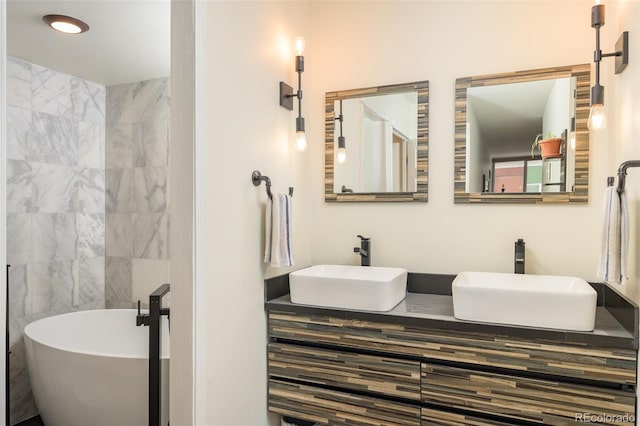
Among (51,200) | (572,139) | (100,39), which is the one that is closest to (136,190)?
(51,200)

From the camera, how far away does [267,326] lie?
82.5 inches

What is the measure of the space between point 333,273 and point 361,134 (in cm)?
81

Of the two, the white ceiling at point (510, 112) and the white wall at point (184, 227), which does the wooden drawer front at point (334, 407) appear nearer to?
the white wall at point (184, 227)

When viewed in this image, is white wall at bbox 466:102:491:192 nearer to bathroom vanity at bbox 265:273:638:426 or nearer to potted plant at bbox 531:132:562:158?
potted plant at bbox 531:132:562:158

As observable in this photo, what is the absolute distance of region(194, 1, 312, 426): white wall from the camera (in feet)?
5.40

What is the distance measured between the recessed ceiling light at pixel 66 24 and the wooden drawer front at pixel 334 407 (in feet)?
7.06

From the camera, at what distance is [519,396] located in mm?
1669

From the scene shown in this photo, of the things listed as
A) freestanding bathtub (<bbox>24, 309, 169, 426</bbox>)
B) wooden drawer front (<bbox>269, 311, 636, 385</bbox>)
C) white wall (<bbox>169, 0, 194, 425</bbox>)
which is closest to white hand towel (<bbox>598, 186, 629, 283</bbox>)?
wooden drawer front (<bbox>269, 311, 636, 385</bbox>)

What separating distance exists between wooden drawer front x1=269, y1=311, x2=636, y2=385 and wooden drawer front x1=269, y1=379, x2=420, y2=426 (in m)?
0.24

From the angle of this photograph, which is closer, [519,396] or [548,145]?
[519,396]

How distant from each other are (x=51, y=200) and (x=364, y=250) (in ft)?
7.57

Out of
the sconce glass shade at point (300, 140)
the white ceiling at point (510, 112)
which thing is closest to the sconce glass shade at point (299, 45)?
the sconce glass shade at point (300, 140)

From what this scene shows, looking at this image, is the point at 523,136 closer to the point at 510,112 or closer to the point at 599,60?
the point at 510,112

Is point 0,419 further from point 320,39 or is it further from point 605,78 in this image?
point 605,78
